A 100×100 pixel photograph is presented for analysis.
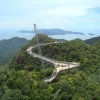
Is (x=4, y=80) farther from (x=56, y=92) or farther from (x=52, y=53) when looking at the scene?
(x=52, y=53)

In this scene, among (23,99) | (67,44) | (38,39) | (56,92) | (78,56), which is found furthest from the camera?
(38,39)

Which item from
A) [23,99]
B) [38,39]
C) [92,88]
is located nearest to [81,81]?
[92,88]

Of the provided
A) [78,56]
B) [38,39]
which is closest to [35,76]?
[78,56]

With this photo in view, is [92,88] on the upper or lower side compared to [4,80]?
lower

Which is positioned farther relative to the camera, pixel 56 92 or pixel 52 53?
pixel 52 53

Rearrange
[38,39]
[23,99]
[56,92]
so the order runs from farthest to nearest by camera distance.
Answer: [38,39], [56,92], [23,99]

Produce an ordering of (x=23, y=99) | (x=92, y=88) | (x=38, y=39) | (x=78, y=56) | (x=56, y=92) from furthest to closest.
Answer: (x=38, y=39)
(x=78, y=56)
(x=92, y=88)
(x=56, y=92)
(x=23, y=99)

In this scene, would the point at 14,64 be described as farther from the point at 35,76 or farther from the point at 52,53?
the point at 35,76

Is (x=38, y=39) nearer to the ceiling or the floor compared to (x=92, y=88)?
nearer to the ceiling

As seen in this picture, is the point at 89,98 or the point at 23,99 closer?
the point at 23,99
